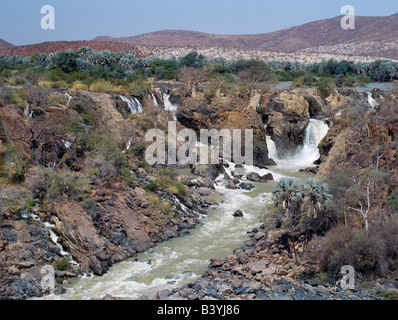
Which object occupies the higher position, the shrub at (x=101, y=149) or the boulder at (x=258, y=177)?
the shrub at (x=101, y=149)

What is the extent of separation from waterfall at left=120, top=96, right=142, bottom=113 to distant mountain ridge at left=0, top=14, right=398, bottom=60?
5738cm

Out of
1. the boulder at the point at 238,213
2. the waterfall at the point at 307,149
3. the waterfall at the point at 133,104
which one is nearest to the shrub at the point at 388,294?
the boulder at the point at 238,213

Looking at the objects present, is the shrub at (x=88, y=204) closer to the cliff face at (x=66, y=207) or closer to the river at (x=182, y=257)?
the cliff face at (x=66, y=207)

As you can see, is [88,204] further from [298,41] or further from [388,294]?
[298,41]

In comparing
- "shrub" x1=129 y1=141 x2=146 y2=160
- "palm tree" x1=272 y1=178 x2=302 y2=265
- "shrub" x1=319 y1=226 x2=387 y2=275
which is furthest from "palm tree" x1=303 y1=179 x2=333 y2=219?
"shrub" x1=129 y1=141 x2=146 y2=160

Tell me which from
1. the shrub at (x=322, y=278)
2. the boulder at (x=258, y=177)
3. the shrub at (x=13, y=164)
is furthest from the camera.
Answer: the boulder at (x=258, y=177)

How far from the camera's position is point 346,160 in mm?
22562

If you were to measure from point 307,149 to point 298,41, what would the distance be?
396 ft

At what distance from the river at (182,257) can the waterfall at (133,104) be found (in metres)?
13.6

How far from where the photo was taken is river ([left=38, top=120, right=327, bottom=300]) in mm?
13812

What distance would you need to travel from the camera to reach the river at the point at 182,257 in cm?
1381

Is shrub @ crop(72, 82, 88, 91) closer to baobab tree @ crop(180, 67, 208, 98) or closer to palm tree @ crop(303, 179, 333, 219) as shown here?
baobab tree @ crop(180, 67, 208, 98)

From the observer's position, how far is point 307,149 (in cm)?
3703

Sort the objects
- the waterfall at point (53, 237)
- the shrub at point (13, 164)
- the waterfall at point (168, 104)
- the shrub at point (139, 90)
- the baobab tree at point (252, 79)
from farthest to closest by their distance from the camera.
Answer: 1. the waterfall at point (168, 104)
2. the baobab tree at point (252, 79)
3. the shrub at point (139, 90)
4. the shrub at point (13, 164)
5. the waterfall at point (53, 237)
